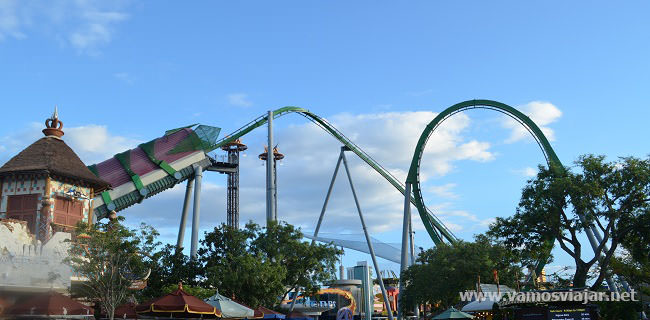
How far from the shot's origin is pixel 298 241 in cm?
3931

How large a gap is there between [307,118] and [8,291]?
Answer: 47.5 meters

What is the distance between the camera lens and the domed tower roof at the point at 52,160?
32997 mm

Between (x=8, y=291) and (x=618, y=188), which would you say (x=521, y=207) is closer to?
(x=618, y=188)

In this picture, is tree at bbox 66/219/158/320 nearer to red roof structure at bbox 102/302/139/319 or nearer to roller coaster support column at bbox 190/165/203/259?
red roof structure at bbox 102/302/139/319

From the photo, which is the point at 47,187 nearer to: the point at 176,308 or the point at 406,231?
the point at 176,308

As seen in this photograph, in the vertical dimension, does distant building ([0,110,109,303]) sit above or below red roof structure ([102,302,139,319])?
above

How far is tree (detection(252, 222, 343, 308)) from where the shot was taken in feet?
127

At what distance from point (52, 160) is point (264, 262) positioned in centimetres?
1454

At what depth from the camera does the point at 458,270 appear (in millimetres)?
35438

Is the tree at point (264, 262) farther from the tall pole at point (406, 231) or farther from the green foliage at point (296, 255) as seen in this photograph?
the tall pole at point (406, 231)

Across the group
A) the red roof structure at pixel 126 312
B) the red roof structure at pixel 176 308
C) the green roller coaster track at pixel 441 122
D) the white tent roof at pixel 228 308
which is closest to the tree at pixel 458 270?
the green roller coaster track at pixel 441 122

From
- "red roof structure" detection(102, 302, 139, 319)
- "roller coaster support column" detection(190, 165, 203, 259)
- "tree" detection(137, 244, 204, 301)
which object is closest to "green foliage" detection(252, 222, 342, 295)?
"tree" detection(137, 244, 204, 301)

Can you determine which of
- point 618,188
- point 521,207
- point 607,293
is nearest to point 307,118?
point 521,207

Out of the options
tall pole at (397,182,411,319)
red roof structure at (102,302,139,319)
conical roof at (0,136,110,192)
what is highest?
conical roof at (0,136,110,192)
